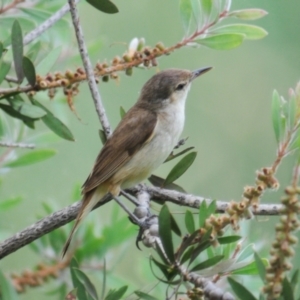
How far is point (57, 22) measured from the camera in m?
2.52

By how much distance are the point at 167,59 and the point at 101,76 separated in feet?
12.5

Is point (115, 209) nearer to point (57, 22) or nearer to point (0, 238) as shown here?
point (0, 238)

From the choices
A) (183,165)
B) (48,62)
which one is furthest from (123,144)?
(183,165)

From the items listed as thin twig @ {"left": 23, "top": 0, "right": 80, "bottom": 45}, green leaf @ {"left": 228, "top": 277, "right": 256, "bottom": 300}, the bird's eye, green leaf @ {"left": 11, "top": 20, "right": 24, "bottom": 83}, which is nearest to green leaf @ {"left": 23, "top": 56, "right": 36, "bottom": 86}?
green leaf @ {"left": 11, "top": 20, "right": 24, "bottom": 83}

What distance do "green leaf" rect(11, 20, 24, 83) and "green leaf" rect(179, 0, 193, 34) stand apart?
53 cm

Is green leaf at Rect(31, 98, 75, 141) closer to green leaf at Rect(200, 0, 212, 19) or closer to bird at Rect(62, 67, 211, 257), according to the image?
bird at Rect(62, 67, 211, 257)

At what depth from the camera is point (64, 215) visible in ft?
6.87

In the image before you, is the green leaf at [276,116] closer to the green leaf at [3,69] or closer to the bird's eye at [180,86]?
the green leaf at [3,69]

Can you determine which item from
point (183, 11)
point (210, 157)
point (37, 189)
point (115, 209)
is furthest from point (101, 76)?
point (210, 157)

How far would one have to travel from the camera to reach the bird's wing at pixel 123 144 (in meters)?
2.72

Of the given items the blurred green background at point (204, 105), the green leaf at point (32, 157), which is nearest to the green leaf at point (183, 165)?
the green leaf at point (32, 157)

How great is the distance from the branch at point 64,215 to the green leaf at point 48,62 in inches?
18.4

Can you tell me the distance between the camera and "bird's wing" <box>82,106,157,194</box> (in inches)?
107

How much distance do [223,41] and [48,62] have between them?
59cm
